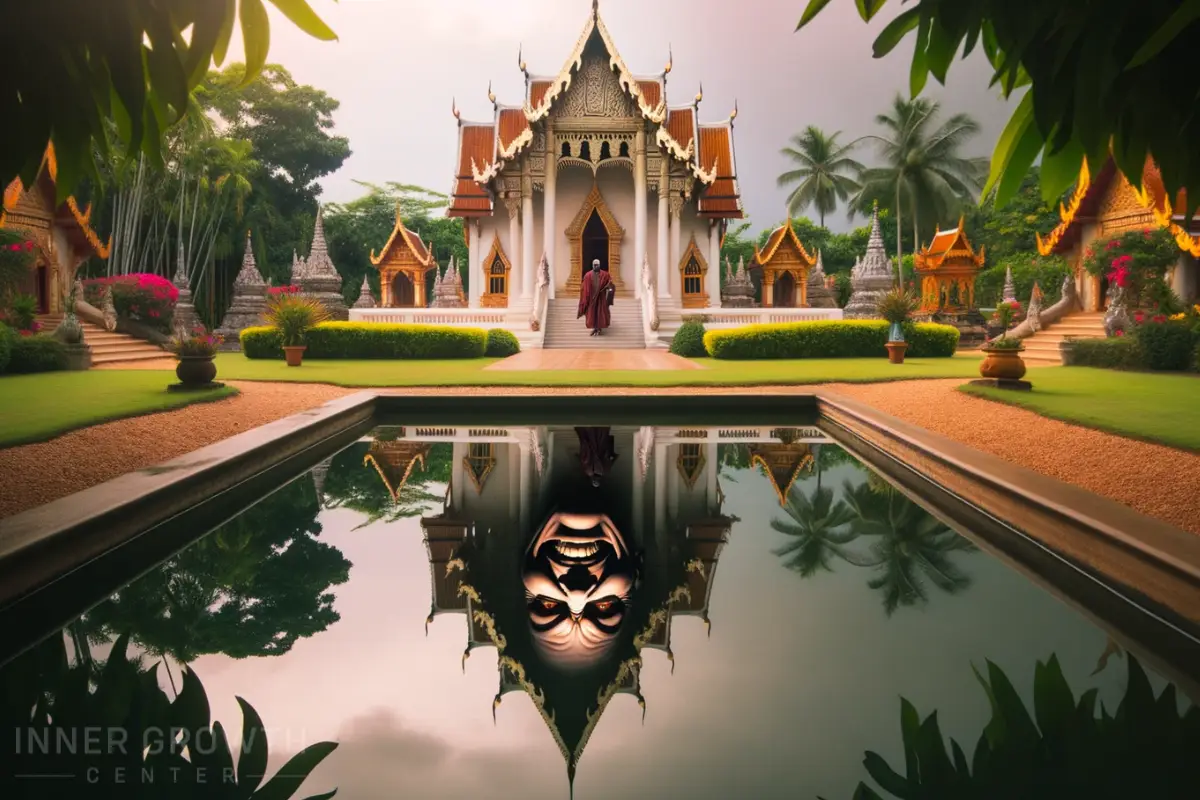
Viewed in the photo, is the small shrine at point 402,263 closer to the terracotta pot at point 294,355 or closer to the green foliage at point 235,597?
the terracotta pot at point 294,355

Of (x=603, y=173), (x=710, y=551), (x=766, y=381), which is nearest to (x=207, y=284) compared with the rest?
(x=603, y=173)

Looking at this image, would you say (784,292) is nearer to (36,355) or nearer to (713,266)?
(713,266)

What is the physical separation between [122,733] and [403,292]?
29029 mm

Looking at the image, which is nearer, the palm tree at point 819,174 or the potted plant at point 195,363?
the potted plant at point 195,363

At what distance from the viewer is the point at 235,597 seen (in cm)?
386

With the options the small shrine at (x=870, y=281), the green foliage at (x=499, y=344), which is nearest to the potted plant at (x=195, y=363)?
the green foliage at (x=499, y=344)

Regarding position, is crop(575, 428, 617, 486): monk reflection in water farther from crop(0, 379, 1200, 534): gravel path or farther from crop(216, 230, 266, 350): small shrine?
crop(216, 230, 266, 350): small shrine

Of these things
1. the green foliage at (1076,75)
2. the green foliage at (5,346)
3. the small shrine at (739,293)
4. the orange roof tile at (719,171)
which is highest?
the orange roof tile at (719,171)

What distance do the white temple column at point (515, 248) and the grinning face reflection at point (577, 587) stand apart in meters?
19.4

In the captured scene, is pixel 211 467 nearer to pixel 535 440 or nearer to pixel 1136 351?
pixel 535 440

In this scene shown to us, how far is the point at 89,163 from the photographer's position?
2.63m

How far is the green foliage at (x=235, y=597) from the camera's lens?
10.9 feet

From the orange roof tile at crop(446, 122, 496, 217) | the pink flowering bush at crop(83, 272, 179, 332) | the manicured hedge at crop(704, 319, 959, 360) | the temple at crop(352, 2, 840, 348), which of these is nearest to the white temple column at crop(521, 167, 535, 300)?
the temple at crop(352, 2, 840, 348)

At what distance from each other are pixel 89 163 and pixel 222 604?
82.2 inches
